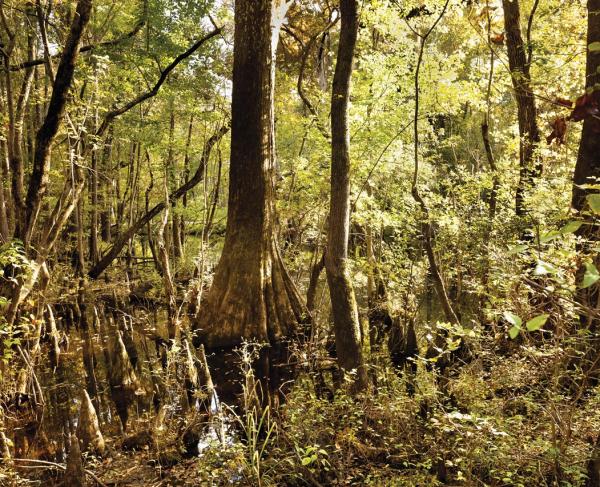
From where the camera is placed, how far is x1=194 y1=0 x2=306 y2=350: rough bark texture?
7723 millimetres

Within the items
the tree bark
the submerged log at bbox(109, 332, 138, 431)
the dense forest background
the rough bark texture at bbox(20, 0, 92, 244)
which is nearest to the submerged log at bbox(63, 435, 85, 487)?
the dense forest background

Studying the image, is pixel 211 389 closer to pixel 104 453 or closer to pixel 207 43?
pixel 104 453

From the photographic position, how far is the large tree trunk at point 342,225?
498cm

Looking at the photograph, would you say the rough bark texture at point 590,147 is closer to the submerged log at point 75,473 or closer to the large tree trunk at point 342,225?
the large tree trunk at point 342,225

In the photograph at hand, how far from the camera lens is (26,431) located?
543cm

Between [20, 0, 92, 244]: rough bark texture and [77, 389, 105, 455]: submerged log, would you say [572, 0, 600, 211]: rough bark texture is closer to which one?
[20, 0, 92, 244]: rough bark texture

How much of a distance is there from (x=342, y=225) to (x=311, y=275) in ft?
14.3

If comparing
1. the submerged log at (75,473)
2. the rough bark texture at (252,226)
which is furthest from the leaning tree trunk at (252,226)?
the submerged log at (75,473)

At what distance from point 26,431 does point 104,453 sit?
1.52m

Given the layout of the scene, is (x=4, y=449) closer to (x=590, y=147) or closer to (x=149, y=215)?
(x=590, y=147)

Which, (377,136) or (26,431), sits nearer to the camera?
(26,431)

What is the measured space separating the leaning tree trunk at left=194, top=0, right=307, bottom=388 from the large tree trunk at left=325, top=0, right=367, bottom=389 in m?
2.76

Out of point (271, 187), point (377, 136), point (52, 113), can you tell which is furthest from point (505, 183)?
point (52, 113)

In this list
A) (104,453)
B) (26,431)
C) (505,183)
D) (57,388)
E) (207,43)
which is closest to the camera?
(104,453)
